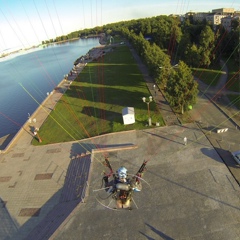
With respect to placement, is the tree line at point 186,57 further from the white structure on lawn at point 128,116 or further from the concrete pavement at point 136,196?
the white structure on lawn at point 128,116

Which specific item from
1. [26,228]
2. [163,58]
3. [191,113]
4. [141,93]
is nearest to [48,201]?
[26,228]

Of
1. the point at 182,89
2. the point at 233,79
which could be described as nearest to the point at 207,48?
the point at 233,79

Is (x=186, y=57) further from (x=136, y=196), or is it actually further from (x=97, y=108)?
(x=136, y=196)

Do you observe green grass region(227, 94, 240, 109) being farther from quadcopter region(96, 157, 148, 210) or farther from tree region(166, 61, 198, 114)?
quadcopter region(96, 157, 148, 210)

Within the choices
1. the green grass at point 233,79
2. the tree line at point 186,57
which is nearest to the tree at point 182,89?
the tree line at point 186,57

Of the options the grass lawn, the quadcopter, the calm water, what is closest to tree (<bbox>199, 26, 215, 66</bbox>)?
the grass lawn
